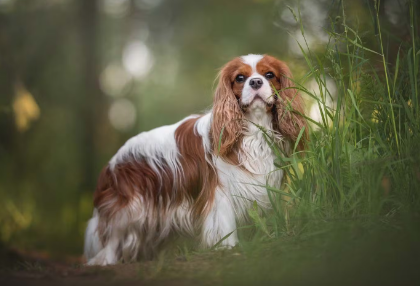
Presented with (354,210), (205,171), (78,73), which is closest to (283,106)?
(205,171)

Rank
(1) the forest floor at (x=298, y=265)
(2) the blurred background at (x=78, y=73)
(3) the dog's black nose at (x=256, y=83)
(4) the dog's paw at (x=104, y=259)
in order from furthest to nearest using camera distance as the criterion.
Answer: (2) the blurred background at (x=78, y=73) → (4) the dog's paw at (x=104, y=259) → (3) the dog's black nose at (x=256, y=83) → (1) the forest floor at (x=298, y=265)

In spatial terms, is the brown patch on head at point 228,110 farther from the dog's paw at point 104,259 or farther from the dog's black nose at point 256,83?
the dog's paw at point 104,259

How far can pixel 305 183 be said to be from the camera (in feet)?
9.73

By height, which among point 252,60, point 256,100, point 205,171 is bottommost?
point 205,171

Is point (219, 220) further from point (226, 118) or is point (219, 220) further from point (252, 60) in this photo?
point (252, 60)

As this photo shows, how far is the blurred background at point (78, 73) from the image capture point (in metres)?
6.30

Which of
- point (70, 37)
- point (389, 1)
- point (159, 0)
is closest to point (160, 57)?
point (159, 0)

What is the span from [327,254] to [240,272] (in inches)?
15.3

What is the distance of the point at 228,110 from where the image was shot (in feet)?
11.5

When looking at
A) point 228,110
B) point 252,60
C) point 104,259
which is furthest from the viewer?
point 104,259

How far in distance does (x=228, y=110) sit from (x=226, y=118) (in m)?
0.07

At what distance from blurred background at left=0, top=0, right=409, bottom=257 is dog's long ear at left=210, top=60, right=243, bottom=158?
51 centimetres

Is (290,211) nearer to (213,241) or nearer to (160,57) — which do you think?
(213,241)

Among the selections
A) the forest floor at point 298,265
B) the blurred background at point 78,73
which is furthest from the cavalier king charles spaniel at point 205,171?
the forest floor at point 298,265
